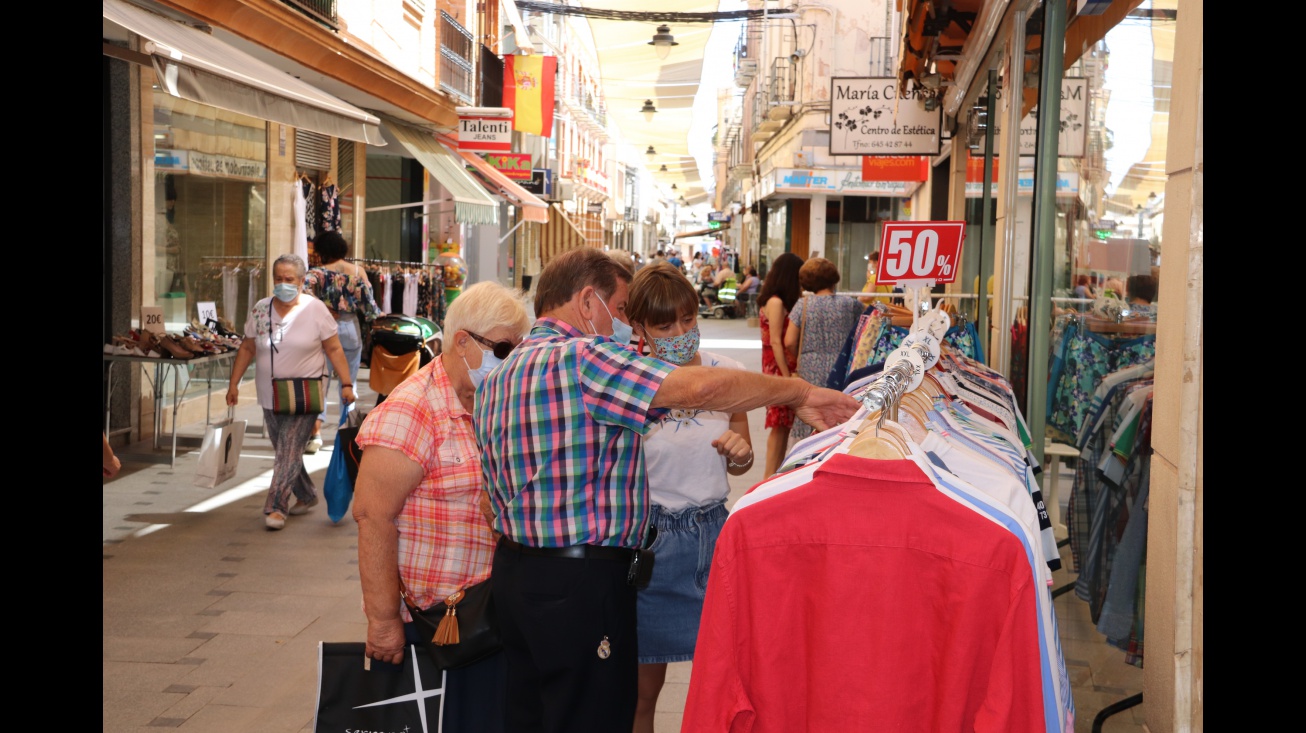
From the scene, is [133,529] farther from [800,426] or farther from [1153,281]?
[1153,281]

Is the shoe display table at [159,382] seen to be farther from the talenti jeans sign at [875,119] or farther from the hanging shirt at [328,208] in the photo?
the talenti jeans sign at [875,119]

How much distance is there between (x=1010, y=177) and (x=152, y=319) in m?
7.14

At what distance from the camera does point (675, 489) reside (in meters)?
3.65

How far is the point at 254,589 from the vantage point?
20.3 feet

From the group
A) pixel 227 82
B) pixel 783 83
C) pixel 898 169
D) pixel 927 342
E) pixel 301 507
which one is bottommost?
pixel 301 507

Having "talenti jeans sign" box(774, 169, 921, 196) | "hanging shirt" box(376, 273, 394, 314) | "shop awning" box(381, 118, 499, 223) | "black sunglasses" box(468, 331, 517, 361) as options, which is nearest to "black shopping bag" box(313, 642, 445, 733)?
"black sunglasses" box(468, 331, 517, 361)

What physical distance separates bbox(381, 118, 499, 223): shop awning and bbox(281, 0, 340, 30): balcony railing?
350 cm

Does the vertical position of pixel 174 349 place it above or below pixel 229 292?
below

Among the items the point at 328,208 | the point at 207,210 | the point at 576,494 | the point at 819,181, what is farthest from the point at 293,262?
the point at 819,181

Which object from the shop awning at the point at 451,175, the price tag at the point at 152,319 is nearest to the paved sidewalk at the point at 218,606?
the price tag at the point at 152,319

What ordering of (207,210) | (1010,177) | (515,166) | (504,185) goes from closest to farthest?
(1010,177) → (207,210) → (504,185) → (515,166)

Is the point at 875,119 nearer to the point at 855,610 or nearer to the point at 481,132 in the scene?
the point at 855,610

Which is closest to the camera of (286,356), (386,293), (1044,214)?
(1044,214)

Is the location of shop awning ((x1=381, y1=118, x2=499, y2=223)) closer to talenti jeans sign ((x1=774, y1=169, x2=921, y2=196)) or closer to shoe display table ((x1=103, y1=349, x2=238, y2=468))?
shoe display table ((x1=103, y1=349, x2=238, y2=468))
